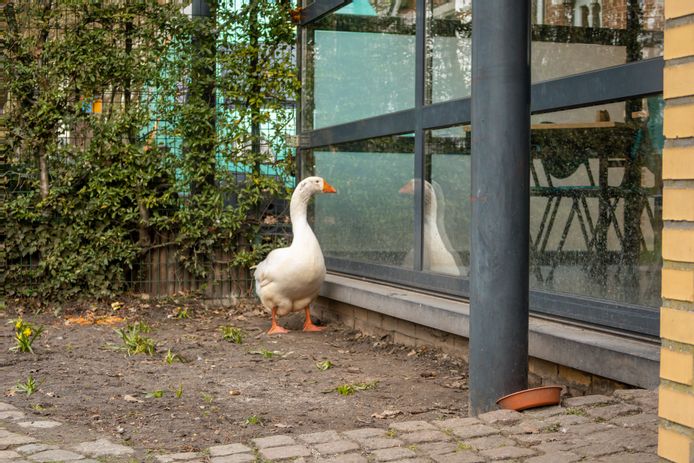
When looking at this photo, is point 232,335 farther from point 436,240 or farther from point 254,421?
point 254,421

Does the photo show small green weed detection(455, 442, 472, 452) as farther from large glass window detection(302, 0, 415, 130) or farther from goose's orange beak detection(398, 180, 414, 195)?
large glass window detection(302, 0, 415, 130)

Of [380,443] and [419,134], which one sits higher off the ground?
[419,134]

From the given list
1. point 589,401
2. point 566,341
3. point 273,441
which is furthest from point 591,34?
point 273,441

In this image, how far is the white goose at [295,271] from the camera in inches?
287

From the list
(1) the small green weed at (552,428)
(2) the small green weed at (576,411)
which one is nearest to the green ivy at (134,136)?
(2) the small green weed at (576,411)

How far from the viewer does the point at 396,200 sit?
23.8ft

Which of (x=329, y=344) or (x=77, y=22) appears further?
(x=77, y=22)

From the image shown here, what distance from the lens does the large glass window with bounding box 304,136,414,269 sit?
714cm

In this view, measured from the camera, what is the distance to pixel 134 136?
912cm

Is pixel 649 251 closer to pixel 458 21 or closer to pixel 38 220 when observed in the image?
pixel 458 21

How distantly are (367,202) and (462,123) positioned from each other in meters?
1.81

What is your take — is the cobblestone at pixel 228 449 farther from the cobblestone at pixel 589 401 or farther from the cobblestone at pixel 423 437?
the cobblestone at pixel 589 401

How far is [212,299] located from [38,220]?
1904 mm

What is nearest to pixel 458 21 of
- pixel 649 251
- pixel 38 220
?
pixel 649 251
